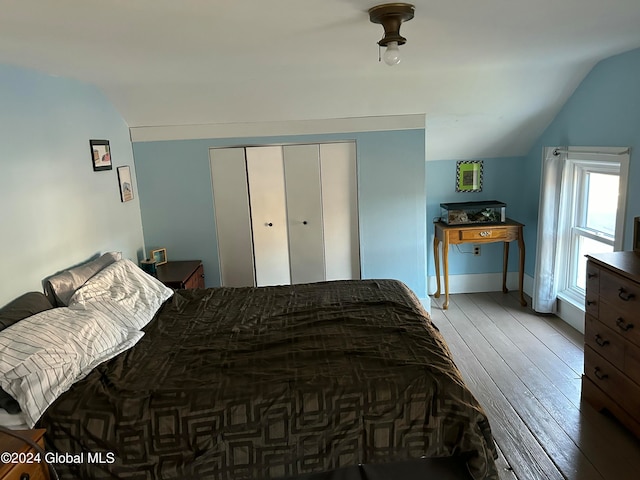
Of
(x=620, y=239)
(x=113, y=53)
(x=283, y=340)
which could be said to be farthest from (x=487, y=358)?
(x=113, y=53)

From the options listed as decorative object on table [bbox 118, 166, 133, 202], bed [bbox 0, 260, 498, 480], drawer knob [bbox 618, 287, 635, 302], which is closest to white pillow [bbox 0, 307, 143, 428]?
bed [bbox 0, 260, 498, 480]

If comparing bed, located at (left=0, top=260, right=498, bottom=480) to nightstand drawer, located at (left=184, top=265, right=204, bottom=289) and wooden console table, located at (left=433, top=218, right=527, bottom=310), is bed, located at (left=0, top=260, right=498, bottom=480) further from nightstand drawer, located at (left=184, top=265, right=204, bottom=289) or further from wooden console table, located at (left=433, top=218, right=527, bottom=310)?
wooden console table, located at (left=433, top=218, right=527, bottom=310)

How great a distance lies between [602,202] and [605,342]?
1.52 metres

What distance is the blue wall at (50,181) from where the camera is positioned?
2451mm

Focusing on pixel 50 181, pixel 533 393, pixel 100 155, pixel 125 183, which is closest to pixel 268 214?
pixel 125 183

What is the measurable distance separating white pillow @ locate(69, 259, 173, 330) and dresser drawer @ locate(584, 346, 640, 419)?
2625mm

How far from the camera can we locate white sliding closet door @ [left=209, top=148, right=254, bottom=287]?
411 cm

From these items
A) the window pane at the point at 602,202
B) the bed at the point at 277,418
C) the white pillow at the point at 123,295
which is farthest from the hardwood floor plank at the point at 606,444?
the white pillow at the point at 123,295

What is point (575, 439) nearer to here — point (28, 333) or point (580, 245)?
point (580, 245)

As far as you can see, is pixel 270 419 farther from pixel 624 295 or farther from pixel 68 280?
pixel 624 295

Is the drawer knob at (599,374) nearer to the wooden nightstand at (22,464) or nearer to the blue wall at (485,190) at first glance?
the blue wall at (485,190)

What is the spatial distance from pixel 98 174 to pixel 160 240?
98 centimetres

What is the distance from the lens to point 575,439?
2.52m

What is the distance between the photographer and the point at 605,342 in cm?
264
